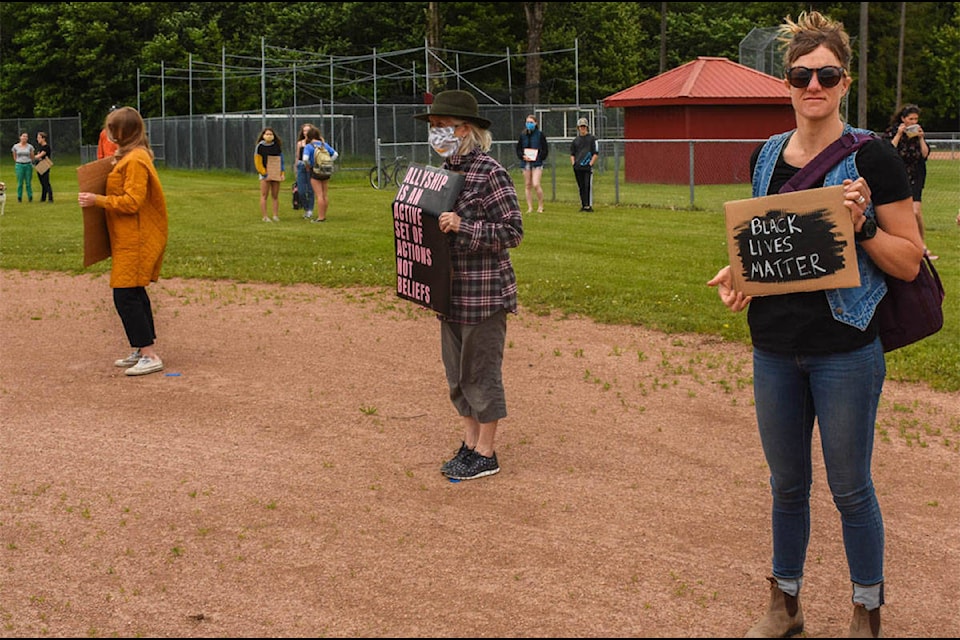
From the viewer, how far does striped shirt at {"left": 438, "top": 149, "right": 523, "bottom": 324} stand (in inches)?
234

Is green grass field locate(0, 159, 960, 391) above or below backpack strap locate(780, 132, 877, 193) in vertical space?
below

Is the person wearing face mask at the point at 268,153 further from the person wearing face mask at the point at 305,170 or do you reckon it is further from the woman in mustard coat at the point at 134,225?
the woman in mustard coat at the point at 134,225

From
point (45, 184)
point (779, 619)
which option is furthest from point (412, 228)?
point (45, 184)

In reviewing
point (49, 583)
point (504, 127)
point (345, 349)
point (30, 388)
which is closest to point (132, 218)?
point (30, 388)

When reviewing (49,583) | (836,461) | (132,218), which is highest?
(132,218)

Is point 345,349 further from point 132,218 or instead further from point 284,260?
point 284,260

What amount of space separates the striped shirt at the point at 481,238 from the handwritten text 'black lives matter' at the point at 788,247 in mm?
2056

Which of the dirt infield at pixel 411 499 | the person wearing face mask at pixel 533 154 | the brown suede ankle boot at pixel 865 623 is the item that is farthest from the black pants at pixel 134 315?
the person wearing face mask at pixel 533 154

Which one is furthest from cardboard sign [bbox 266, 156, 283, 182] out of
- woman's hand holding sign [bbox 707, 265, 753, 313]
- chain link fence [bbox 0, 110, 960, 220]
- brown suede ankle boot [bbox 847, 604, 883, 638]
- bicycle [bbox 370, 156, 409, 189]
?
brown suede ankle boot [bbox 847, 604, 883, 638]

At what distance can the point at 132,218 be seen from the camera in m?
8.65

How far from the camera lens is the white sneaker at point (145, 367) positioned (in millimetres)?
8828

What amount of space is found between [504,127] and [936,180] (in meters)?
15.1

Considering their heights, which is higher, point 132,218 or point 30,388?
point 132,218

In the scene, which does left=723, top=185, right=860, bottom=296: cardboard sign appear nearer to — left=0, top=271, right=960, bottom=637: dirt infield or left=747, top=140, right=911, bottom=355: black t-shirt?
left=747, top=140, right=911, bottom=355: black t-shirt
